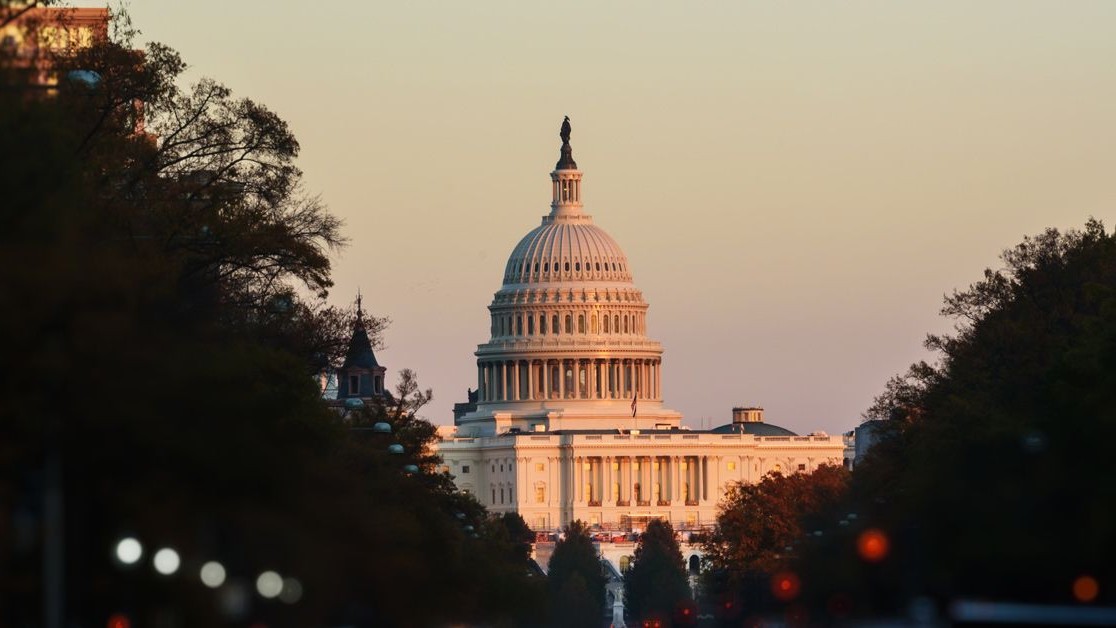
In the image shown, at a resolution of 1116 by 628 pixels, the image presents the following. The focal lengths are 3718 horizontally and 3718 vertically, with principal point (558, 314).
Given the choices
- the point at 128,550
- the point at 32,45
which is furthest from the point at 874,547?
the point at 32,45

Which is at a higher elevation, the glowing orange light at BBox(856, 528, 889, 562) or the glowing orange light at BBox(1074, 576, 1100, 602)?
the glowing orange light at BBox(856, 528, 889, 562)

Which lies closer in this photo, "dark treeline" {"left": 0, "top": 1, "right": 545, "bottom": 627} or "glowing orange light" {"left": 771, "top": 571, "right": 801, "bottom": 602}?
"dark treeline" {"left": 0, "top": 1, "right": 545, "bottom": 627}

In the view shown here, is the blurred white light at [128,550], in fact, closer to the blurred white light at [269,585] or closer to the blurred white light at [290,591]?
the blurred white light at [269,585]

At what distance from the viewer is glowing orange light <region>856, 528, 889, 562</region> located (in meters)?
58.1

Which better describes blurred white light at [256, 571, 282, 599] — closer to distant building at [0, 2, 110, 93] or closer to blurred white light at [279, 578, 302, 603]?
blurred white light at [279, 578, 302, 603]

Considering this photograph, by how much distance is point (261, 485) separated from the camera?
54219mm

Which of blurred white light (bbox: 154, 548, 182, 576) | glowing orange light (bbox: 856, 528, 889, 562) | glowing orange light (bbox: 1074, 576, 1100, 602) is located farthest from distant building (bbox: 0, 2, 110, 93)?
glowing orange light (bbox: 1074, 576, 1100, 602)

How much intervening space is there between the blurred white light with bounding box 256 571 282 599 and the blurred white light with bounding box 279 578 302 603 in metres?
0.25

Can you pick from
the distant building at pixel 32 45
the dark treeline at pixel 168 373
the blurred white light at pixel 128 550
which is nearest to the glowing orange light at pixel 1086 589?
the dark treeline at pixel 168 373

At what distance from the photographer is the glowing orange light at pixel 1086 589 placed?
57406mm

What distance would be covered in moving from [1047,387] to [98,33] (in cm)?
2714

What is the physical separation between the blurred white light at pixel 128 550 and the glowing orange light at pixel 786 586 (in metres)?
47.7

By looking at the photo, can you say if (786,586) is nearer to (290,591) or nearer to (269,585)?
(290,591)

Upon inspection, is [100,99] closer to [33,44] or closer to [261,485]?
[33,44]
